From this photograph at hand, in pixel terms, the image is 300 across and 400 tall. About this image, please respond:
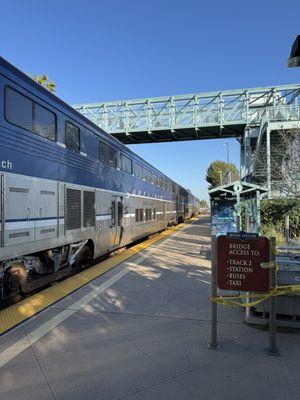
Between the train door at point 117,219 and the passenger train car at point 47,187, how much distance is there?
0.03 m

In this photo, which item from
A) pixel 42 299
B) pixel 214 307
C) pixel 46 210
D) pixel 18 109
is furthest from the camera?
pixel 46 210

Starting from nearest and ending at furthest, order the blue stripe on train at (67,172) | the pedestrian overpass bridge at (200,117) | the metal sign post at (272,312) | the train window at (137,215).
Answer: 1. the metal sign post at (272,312)
2. the blue stripe on train at (67,172)
3. the train window at (137,215)
4. the pedestrian overpass bridge at (200,117)

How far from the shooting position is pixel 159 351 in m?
4.18

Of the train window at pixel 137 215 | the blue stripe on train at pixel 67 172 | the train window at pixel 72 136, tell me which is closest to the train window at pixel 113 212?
the blue stripe on train at pixel 67 172

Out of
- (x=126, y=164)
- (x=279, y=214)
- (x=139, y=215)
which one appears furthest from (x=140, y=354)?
(x=279, y=214)

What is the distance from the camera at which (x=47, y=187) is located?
6.52 meters

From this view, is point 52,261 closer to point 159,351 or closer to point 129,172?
point 159,351

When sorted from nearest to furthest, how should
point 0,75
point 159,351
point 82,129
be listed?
point 159,351 < point 0,75 < point 82,129

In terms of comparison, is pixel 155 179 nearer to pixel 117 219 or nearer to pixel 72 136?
pixel 117 219

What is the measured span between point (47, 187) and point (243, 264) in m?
3.74

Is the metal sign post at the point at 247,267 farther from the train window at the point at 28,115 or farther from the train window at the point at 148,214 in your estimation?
the train window at the point at 148,214

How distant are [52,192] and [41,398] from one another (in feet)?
13.1

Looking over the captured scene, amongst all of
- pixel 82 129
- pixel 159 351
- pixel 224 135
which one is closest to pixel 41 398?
pixel 159 351

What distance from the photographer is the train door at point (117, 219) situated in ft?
35.6
